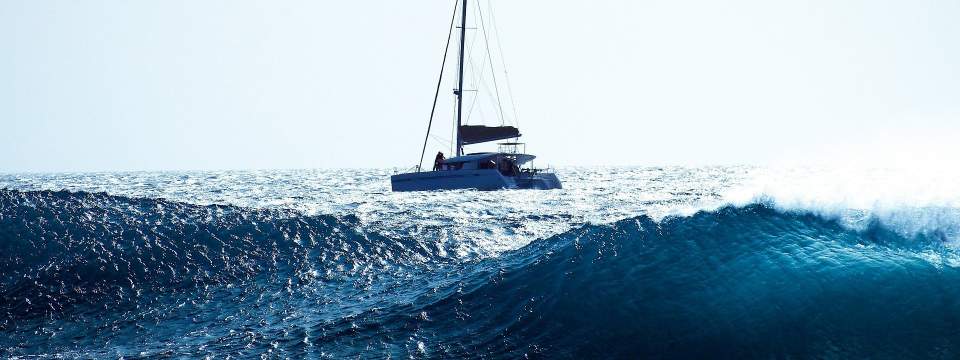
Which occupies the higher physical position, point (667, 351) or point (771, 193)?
point (771, 193)

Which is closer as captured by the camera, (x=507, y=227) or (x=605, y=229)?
(x=605, y=229)

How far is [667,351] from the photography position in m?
8.21

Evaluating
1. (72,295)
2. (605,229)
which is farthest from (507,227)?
(72,295)

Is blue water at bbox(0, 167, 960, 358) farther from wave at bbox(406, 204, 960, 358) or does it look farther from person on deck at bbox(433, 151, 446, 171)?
person on deck at bbox(433, 151, 446, 171)

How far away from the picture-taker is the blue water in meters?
8.65

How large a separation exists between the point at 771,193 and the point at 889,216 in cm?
262

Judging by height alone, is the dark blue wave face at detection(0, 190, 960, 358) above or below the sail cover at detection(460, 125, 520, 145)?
below

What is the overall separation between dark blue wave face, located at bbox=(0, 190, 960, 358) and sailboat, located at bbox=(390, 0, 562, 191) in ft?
83.1

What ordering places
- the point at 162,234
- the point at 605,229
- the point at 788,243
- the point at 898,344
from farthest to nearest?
the point at 162,234 → the point at 605,229 → the point at 788,243 → the point at 898,344

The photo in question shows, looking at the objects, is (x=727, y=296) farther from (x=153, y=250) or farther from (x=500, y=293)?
(x=153, y=250)

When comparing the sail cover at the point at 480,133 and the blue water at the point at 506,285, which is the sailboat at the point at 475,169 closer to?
the sail cover at the point at 480,133

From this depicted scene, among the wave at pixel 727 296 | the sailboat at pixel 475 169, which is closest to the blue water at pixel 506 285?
the wave at pixel 727 296

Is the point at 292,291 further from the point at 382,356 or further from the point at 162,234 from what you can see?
the point at 162,234

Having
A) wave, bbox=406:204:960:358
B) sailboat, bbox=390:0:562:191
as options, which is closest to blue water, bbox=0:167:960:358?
wave, bbox=406:204:960:358
